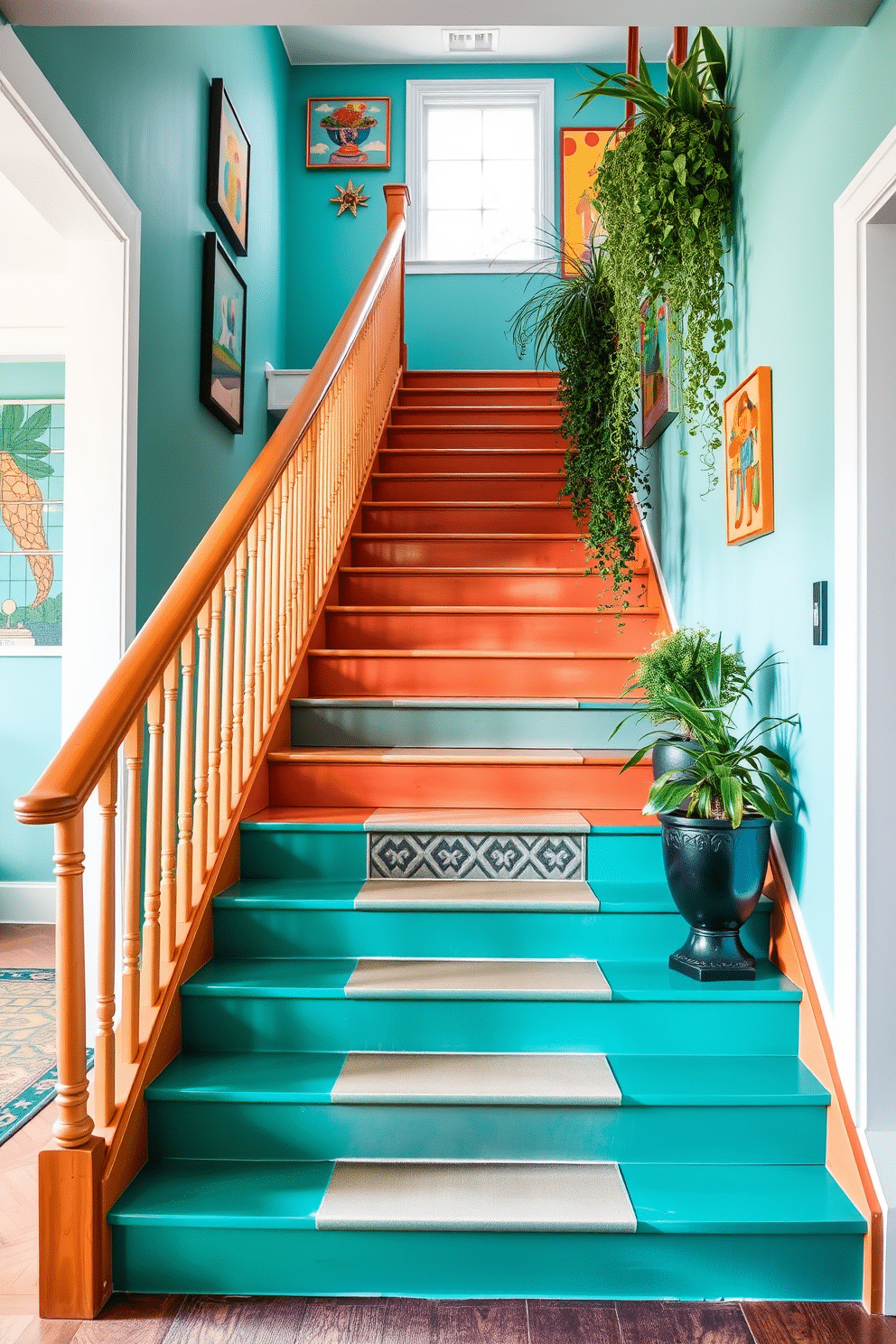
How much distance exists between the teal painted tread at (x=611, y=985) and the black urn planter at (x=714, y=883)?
4cm

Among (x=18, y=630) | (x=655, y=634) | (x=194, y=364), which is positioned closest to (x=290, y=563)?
(x=194, y=364)

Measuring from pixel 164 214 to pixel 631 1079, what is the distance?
110 inches

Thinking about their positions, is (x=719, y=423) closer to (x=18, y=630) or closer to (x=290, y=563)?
(x=290, y=563)

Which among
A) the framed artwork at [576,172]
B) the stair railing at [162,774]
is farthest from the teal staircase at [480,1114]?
the framed artwork at [576,172]

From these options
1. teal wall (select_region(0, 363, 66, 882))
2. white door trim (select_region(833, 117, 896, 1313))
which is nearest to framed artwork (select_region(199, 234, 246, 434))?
teal wall (select_region(0, 363, 66, 882))

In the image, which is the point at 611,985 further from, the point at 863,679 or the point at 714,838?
the point at 863,679

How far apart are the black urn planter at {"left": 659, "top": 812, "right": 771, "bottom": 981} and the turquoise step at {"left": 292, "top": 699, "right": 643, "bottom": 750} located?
2.68ft

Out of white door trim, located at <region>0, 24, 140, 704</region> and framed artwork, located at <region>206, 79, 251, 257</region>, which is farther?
framed artwork, located at <region>206, 79, 251, 257</region>

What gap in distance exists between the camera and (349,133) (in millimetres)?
5512

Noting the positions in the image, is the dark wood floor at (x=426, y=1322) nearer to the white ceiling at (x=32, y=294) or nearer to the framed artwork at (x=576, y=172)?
the white ceiling at (x=32, y=294)

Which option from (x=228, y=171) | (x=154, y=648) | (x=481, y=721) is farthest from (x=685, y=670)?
(x=228, y=171)

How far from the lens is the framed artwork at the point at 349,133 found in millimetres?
5488

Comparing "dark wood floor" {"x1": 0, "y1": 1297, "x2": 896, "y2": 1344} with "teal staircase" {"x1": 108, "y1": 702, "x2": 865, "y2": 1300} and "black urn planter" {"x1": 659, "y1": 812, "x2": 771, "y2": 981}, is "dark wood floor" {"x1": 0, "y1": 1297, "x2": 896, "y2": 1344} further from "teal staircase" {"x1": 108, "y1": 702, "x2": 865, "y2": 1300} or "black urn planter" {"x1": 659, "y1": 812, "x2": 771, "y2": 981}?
"black urn planter" {"x1": 659, "y1": 812, "x2": 771, "y2": 981}

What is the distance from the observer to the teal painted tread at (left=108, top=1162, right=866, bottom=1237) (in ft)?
5.03
